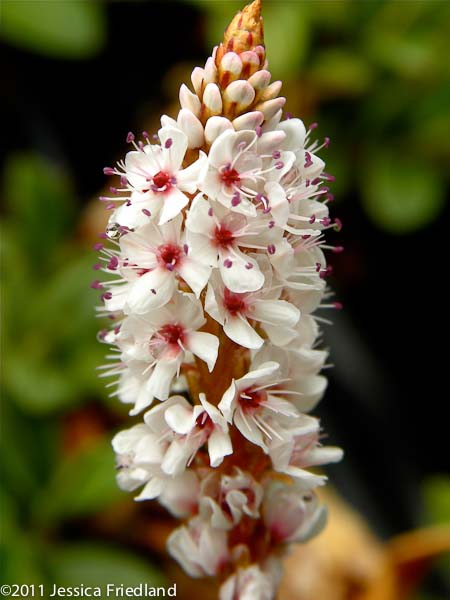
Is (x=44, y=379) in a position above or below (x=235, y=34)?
below

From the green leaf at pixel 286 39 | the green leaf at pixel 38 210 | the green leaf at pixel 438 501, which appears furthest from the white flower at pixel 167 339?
the green leaf at pixel 286 39

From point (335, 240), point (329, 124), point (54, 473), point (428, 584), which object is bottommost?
point (428, 584)

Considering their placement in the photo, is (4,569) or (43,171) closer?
(4,569)

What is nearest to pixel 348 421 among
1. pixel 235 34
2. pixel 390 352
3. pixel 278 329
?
pixel 390 352

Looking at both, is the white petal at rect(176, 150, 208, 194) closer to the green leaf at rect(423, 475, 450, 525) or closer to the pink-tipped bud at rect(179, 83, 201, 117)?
the pink-tipped bud at rect(179, 83, 201, 117)

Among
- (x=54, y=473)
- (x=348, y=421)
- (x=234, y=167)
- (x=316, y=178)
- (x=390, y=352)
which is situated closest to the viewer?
(x=234, y=167)

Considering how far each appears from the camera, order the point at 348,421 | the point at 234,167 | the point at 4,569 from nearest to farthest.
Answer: the point at 234,167
the point at 4,569
the point at 348,421

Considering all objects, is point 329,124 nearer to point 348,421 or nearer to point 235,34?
point 348,421
